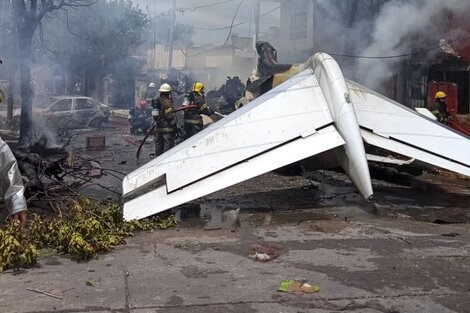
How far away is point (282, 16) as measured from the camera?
25.8 m

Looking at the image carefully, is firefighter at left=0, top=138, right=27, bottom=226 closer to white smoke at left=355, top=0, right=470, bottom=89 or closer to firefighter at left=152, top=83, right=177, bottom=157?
firefighter at left=152, top=83, right=177, bottom=157

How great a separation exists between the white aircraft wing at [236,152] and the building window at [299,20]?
1729 cm

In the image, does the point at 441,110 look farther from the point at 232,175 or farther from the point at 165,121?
the point at 232,175

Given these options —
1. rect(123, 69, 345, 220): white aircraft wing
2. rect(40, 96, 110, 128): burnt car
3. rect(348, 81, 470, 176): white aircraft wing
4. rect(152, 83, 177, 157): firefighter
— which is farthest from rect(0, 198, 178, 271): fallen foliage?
rect(40, 96, 110, 128): burnt car

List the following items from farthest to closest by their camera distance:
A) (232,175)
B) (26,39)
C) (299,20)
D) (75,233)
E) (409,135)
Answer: (299,20), (26,39), (409,135), (232,175), (75,233)

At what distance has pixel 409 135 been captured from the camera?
6414mm

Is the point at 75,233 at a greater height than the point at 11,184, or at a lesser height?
lesser

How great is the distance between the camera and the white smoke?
14273mm

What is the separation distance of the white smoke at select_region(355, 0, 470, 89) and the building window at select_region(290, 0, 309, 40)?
6913mm

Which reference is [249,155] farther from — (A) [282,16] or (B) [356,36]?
(A) [282,16]

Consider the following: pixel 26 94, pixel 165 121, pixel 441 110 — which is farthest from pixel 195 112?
pixel 441 110

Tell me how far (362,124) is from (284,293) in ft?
10.1

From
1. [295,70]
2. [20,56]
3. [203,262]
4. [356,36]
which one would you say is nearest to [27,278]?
[203,262]

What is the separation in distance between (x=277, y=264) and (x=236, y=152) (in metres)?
1.64
